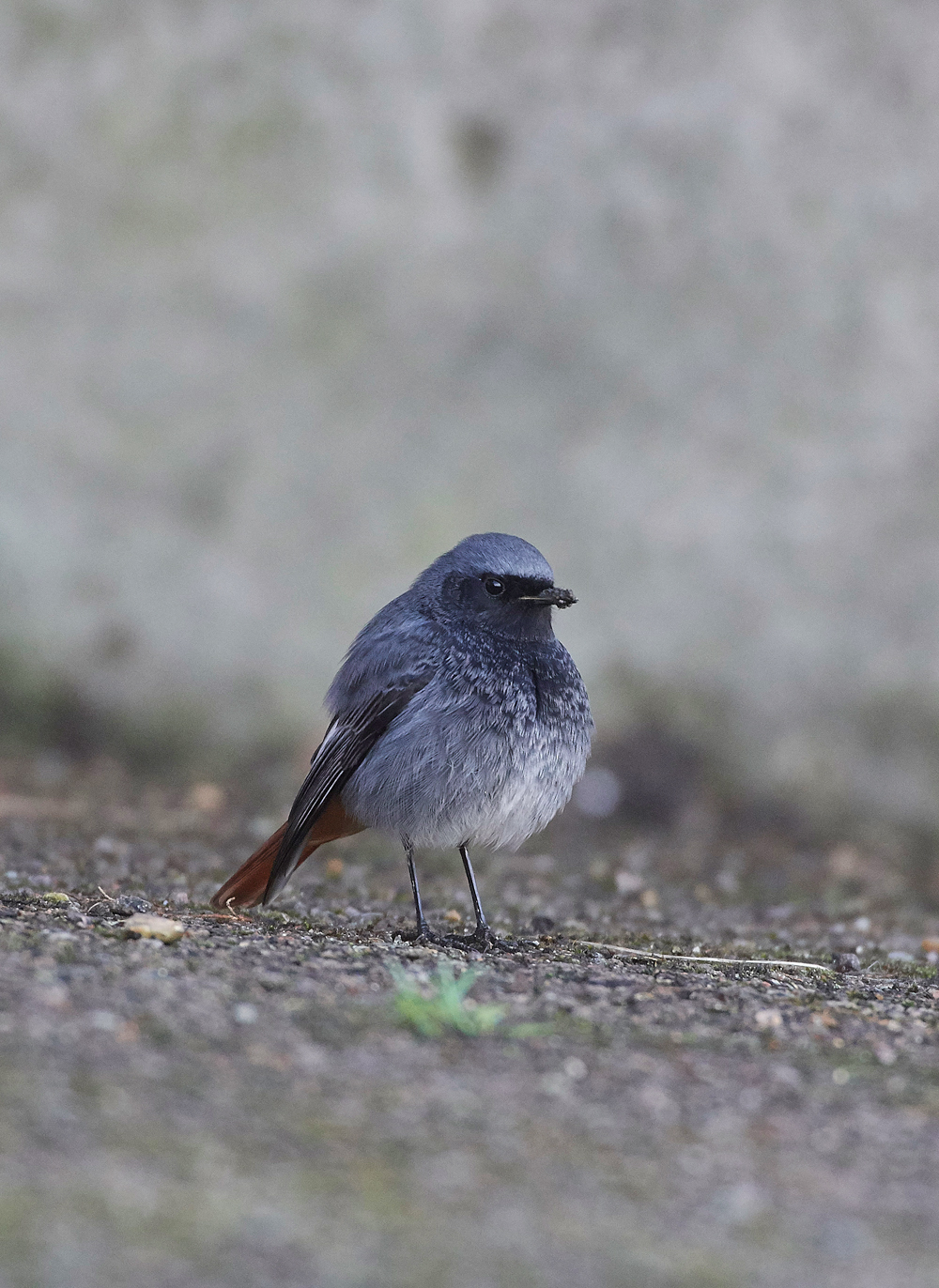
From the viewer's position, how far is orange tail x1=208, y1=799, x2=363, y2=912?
228 inches

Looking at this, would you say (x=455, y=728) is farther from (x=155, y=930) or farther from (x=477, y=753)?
(x=155, y=930)

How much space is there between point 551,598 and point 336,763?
1040 millimetres

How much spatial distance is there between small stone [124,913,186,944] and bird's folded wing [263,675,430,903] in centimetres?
103

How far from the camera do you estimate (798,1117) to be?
11.5ft

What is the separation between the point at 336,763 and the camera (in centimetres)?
581

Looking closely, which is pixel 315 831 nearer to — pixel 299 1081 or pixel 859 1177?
pixel 299 1081

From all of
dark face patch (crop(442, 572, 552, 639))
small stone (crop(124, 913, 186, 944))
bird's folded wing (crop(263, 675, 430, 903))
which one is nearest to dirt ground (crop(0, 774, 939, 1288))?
small stone (crop(124, 913, 186, 944))

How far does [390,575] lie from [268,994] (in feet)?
21.0

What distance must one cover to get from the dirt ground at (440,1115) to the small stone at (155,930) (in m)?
0.05

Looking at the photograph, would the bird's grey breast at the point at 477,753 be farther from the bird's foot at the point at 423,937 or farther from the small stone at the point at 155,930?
the small stone at the point at 155,930

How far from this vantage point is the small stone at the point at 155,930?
4492 mm

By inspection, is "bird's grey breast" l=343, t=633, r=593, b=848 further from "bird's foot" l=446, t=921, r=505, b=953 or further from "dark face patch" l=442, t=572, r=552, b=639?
"bird's foot" l=446, t=921, r=505, b=953

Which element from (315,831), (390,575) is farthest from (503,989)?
(390,575)

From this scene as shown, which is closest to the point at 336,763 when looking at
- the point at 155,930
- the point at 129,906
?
the point at 129,906
